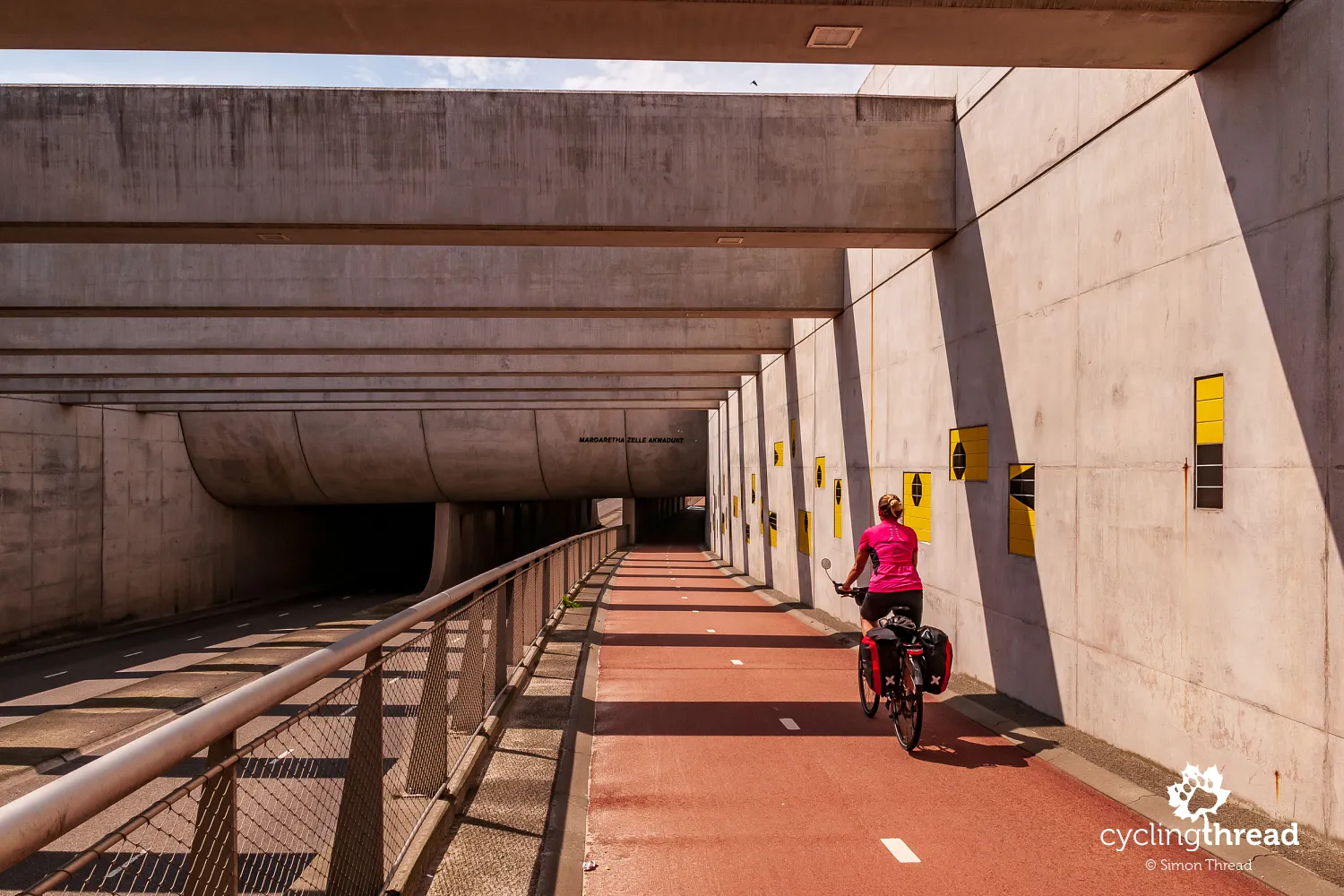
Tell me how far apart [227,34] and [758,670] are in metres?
7.53

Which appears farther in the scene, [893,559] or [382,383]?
[382,383]

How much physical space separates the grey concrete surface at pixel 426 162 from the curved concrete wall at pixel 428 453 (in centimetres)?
2555

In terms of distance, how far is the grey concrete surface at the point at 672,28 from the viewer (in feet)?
17.2

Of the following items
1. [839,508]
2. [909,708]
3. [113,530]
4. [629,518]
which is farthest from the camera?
[629,518]

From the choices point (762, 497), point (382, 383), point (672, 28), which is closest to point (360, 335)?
point (382, 383)

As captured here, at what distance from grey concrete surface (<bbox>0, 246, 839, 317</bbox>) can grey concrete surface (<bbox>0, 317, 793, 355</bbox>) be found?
12.7 ft

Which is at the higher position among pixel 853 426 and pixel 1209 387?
pixel 853 426

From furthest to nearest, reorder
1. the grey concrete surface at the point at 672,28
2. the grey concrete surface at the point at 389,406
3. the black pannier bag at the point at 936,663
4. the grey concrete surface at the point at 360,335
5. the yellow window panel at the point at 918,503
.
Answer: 1. the grey concrete surface at the point at 389,406
2. the grey concrete surface at the point at 360,335
3. the yellow window panel at the point at 918,503
4. the black pannier bag at the point at 936,663
5. the grey concrete surface at the point at 672,28

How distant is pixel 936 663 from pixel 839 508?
840 cm

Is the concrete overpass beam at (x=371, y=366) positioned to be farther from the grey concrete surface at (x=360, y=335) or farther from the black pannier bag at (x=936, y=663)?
the black pannier bag at (x=936, y=663)

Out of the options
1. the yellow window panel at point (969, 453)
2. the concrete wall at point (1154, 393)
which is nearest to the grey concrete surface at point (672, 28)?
the concrete wall at point (1154, 393)

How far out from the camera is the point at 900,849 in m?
4.77

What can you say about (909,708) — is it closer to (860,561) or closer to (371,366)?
(860,561)

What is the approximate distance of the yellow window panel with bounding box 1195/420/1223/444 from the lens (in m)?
5.32
